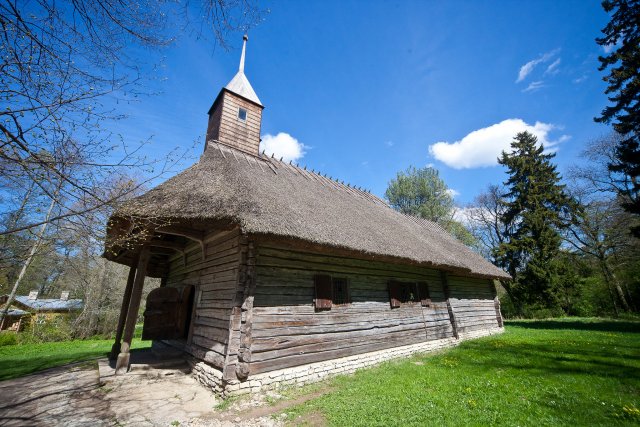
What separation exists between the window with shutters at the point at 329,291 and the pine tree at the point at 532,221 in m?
18.3

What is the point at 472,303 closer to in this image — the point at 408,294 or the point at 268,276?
the point at 408,294

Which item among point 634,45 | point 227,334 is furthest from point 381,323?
point 634,45

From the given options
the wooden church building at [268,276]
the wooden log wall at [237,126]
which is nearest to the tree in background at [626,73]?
the wooden church building at [268,276]

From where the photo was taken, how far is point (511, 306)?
2384 centimetres

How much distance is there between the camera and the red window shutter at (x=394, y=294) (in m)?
8.77

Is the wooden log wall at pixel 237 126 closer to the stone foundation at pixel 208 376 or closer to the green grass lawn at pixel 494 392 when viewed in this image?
the stone foundation at pixel 208 376

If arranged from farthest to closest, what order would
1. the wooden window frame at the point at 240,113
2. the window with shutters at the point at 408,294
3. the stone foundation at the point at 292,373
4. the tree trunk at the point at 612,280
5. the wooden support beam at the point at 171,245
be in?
the tree trunk at the point at 612,280 → the wooden window frame at the point at 240,113 → the window with shutters at the point at 408,294 → the wooden support beam at the point at 171,245 → the stone foundation at the point at 292,373

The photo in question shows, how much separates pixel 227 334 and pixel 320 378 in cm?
239

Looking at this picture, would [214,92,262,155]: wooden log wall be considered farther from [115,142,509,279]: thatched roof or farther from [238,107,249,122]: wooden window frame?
[115,142,509,279]: thatched roof

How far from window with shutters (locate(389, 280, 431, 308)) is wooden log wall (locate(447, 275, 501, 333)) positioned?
185 cm

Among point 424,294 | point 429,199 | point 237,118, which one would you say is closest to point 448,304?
point 424,294

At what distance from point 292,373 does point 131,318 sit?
4.13m

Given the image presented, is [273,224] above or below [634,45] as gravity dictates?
below

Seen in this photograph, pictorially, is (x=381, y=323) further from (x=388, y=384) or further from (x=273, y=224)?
(x=273, y=224)
